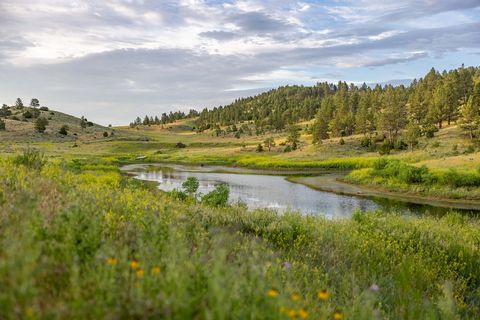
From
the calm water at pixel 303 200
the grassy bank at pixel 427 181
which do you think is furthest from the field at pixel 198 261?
the grassy bank at pixel 427 181

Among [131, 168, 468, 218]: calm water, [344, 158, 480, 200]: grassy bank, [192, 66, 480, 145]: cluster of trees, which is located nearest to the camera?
[131, 168, 468, 218]: calm water

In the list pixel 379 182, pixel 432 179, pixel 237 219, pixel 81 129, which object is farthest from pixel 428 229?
pixel 81 129

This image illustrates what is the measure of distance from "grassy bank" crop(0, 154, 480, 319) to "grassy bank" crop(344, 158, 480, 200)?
31612mm

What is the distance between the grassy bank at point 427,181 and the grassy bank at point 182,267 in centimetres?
3161

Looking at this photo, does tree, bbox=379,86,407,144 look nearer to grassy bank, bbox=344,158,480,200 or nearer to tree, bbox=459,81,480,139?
tree, bbox=459,81,480,139

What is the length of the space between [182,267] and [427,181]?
147 ft

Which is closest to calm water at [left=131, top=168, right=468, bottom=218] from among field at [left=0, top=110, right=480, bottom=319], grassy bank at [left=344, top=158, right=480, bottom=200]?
grassy bank at [left=344, top=158, right=480, bottom=200]

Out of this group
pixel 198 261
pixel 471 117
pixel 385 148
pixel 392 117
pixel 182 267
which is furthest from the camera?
pixel 392 117

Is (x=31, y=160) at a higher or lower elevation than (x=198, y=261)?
higher

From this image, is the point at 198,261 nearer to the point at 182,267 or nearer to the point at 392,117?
the point at 182,267

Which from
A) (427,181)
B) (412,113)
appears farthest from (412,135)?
(412,113)

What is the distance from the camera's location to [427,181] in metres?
44.1

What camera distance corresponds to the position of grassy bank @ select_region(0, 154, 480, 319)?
3.25 metres

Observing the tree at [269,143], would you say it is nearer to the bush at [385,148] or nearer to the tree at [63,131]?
the bush at [385,148]
